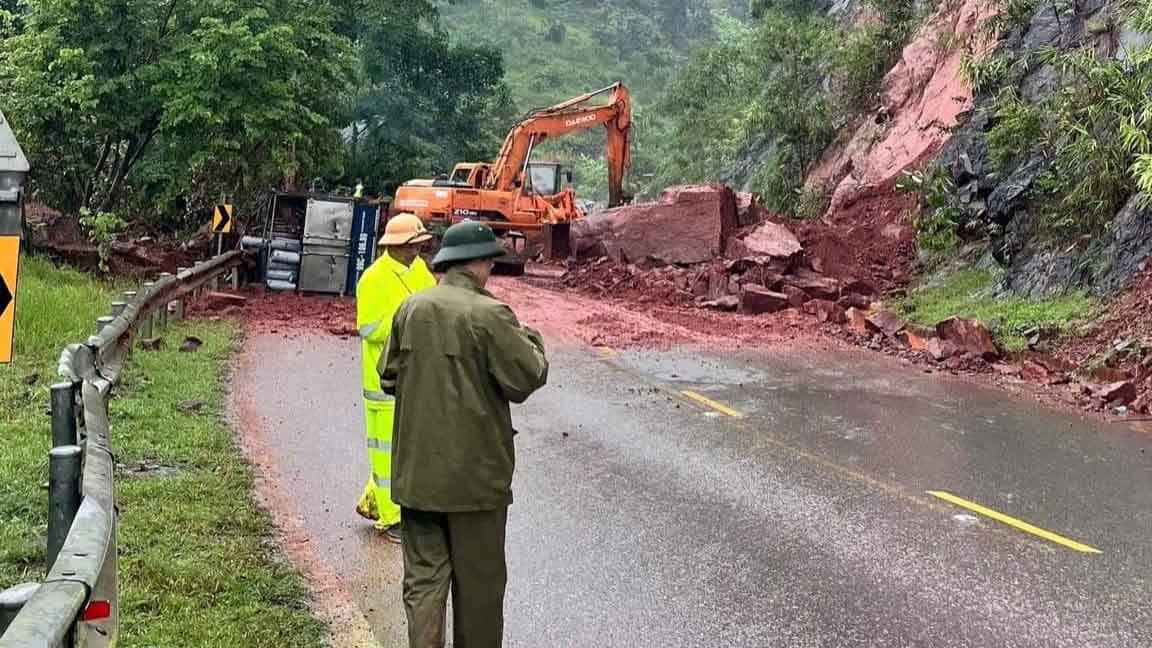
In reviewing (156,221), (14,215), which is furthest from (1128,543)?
(156,221)

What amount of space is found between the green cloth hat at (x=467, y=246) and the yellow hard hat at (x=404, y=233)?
171 centimetres

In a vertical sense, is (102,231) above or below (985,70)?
below

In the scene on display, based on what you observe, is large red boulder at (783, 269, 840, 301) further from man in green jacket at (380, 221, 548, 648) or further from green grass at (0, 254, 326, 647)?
man in green jacket at (380, 221, 548, 648)

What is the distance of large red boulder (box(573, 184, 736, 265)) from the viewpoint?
2266cm

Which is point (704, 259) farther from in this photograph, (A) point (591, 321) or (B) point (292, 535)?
(B) point (292, 535)

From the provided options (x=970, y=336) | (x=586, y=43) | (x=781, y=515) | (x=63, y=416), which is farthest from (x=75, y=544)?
(x=586, y=43)

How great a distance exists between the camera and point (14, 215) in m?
4.75

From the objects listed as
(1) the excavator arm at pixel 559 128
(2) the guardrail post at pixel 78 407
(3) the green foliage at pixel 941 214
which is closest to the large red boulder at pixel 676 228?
(1) the excavator arm at pixel 559 128

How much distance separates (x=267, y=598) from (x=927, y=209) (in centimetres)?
1733

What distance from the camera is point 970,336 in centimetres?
1432

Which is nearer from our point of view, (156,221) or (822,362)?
(822,362)

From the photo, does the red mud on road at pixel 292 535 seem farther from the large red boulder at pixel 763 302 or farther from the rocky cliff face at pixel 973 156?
the rocky cliff face at pixel 973 156

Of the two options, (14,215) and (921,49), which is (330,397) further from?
(921,49)

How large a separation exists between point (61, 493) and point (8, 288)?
1.29 metres
